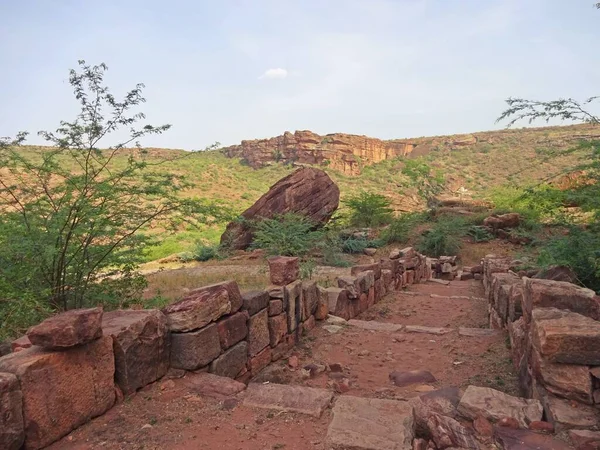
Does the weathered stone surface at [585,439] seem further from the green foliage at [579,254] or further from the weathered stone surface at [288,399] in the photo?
the green foliage at [579,254]

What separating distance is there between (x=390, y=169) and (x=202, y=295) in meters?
52.5

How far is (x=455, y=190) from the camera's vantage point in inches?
1700

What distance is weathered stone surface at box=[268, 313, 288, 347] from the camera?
5.37m

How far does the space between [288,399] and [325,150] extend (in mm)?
53022

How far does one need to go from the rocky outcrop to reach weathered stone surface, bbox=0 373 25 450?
52.1m

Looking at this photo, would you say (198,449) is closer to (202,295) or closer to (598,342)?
(202,295)

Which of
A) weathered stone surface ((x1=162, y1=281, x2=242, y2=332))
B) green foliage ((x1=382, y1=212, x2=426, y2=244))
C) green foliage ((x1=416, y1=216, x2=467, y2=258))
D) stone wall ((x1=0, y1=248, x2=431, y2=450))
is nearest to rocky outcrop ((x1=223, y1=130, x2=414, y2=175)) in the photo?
green foliage ((x1=382, y1=212, x2=426, y2=244))

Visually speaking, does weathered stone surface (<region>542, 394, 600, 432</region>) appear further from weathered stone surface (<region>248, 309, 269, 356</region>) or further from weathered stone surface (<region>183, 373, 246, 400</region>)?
weathered stone surface (<region>248, 309, 269, 356</region>)

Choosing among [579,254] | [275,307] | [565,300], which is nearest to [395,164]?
[579,254]

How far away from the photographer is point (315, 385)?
461cm

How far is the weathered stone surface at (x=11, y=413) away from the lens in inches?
100

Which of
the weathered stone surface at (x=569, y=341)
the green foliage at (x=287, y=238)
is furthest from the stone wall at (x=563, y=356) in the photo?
the green foliage at (x=287, y=238)

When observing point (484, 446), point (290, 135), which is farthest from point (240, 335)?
point (290, 135)

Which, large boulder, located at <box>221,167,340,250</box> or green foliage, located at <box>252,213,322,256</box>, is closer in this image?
green foliage, located at <box>252,213,322,256</box>
